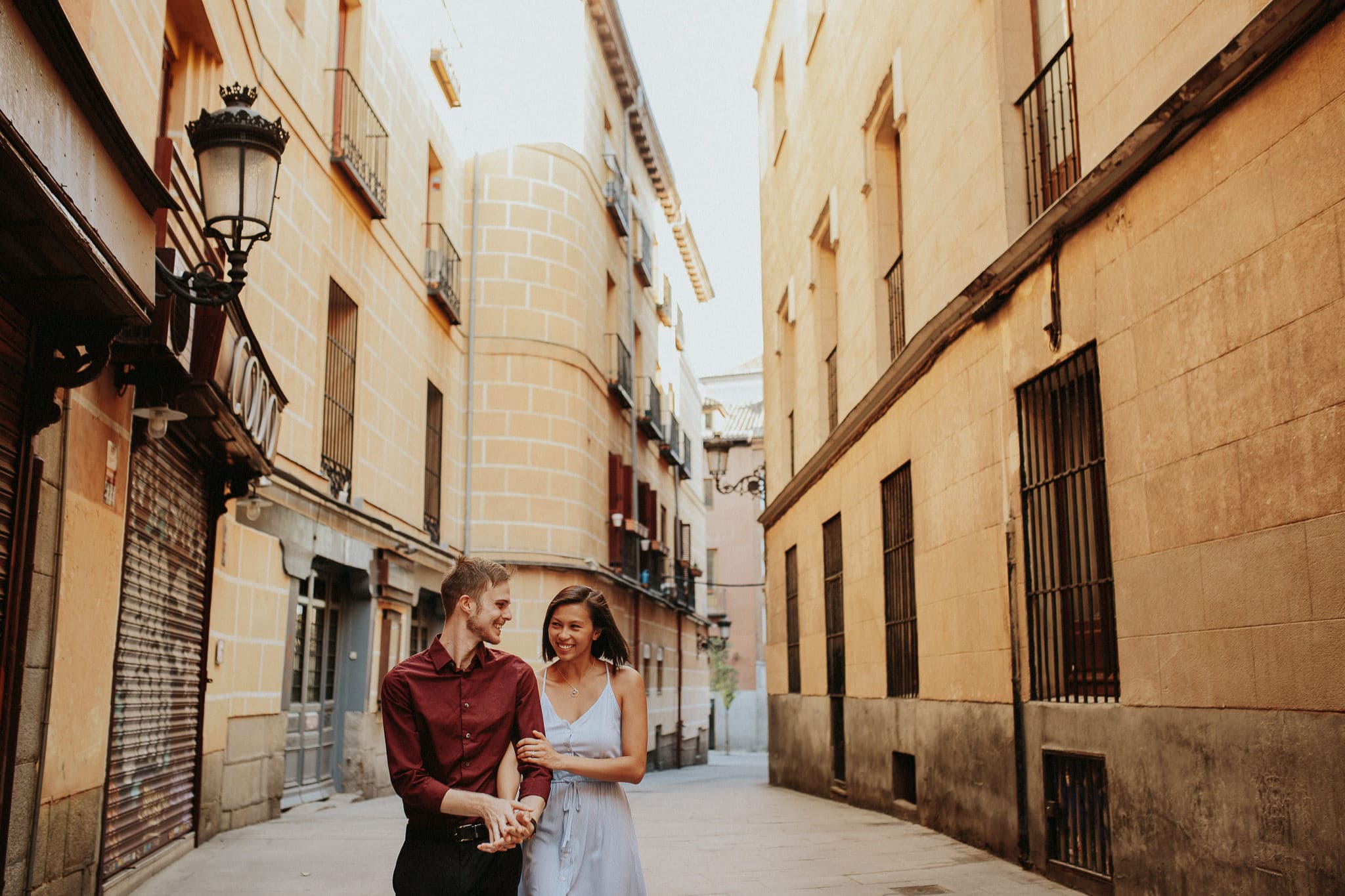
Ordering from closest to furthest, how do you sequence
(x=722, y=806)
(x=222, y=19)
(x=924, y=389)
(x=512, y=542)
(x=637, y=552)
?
1. (x=222, y=19)
2. (x=924, y=389)
3. (x=722, y=806)
4. (x=512, y=542)
5. (x=637, y=552)

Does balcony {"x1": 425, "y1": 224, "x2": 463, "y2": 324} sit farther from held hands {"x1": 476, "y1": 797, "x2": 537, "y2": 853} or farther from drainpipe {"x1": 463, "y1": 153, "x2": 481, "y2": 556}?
held hands {"x1": 476, "y1": 797, "x2": 537, "y2": 853}

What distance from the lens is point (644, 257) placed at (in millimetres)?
29578

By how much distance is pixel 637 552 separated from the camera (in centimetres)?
2656

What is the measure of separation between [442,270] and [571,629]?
1454cm

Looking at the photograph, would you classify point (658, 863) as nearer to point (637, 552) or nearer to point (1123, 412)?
point (1123, 412)

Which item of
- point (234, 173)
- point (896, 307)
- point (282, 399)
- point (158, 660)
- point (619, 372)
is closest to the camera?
point (234, 173)

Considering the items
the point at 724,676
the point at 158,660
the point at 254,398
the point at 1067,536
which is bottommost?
the point at 724,676

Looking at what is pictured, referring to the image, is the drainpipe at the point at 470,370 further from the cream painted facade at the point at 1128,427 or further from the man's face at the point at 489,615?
the man's face at the point at 489,615

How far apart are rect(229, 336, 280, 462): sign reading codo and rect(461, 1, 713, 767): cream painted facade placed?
10.7 metres

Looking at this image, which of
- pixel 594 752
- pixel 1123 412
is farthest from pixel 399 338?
pixel 594 752

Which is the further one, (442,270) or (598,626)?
(442,270)

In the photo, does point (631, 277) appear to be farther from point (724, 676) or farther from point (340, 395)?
point (724, 676)

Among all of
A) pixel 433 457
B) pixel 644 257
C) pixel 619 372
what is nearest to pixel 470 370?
pixel 433 457

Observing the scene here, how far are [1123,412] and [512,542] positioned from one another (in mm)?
14763
